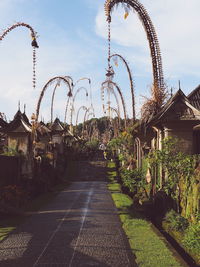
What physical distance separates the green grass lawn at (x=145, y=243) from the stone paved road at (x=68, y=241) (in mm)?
211

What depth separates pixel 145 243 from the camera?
27.2ft

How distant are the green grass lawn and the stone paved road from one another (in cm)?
21

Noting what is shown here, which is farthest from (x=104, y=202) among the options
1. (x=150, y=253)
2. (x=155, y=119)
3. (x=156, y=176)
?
(x=150, y=253)

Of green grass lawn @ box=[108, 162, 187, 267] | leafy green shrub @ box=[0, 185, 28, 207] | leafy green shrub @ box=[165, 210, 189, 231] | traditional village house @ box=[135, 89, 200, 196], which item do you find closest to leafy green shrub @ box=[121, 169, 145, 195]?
green grass lawn @ box=[108, 162, 187, 267]

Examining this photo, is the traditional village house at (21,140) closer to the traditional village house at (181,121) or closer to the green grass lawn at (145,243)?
the green grass lawn at (145,243)

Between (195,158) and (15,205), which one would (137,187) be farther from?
(195,158)

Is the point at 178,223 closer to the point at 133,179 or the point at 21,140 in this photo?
the point at 133,179

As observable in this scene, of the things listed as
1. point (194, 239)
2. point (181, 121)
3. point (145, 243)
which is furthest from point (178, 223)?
point (181, 121)

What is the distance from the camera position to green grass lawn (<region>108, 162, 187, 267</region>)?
6.91 metres

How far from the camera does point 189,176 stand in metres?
10.1

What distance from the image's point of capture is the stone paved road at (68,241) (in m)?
6.95

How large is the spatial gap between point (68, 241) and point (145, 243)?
1820 millimetres

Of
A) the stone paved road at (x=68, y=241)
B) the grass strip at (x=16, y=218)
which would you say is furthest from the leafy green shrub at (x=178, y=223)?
the grass strip at (x=16, y=218)

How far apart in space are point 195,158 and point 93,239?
3.74 metres
